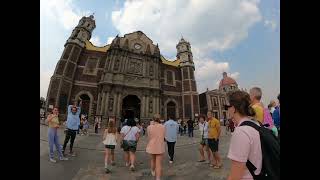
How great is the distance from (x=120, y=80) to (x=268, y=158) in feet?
85.6

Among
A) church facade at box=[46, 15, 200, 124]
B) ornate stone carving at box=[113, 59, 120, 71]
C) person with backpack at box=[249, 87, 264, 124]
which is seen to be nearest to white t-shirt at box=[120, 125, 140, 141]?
person with backpack at box=[249, 87, 264, 124]

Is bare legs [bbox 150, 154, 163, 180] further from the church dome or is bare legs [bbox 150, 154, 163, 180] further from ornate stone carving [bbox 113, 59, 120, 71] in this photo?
the church dome

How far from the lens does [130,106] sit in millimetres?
28547

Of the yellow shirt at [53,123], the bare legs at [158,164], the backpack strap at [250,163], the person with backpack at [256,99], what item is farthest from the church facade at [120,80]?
the backpack strap at [250,163]

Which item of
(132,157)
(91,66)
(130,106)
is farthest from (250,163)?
(91,66)

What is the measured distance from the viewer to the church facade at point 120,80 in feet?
85.6

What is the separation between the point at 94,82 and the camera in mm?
27828

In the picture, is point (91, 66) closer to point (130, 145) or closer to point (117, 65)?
point (117, 65)

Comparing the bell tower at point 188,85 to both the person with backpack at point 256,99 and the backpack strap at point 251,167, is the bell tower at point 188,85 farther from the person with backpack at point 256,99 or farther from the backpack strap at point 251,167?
the backpack strap at point 251,167

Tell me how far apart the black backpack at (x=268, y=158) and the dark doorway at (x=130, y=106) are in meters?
26.3

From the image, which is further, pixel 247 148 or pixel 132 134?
pixel 132 134

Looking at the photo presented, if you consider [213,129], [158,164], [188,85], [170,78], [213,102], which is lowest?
[158,164]
